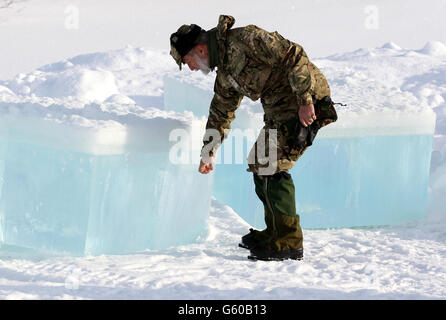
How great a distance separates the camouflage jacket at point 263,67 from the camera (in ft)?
9.98

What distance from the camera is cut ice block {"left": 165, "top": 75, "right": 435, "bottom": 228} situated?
4.54 metres

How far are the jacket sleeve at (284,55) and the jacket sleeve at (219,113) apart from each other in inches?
12.7

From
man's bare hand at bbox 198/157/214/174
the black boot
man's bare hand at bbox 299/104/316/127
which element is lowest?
the black boot

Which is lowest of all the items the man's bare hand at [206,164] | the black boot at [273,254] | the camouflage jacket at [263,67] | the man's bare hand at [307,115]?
the black boot at [273,254]

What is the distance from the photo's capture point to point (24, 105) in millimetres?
3717

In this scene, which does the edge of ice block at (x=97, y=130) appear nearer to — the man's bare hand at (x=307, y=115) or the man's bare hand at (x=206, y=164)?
the man's bare hand at (x=206, y=164)

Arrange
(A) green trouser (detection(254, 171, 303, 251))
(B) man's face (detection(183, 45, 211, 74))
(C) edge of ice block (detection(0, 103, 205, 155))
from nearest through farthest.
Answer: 1. (B) man's face (detection(183, 45, 211, 74))
2. (A) green trouser (detection(254, 171, 303, 251))
3. (C) edge of ice block (detection(0, 103, 205, 155))

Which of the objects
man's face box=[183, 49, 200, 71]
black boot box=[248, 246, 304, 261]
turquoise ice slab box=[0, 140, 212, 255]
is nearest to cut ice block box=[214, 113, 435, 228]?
turquoise ice slab box=[0, 140, 212, 255]

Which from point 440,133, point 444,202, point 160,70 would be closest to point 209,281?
point 444,202

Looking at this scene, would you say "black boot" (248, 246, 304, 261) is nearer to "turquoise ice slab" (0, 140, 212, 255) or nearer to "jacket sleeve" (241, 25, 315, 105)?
"turquoise ice slab" (0, 140, 212, 255)

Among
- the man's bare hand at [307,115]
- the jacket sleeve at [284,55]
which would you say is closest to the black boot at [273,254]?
the man's bare hand at [307,115]

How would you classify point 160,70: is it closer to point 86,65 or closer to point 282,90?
point 86,65

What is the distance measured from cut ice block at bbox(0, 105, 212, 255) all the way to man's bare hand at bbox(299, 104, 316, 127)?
868 millimetres

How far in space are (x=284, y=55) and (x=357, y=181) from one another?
181cm
